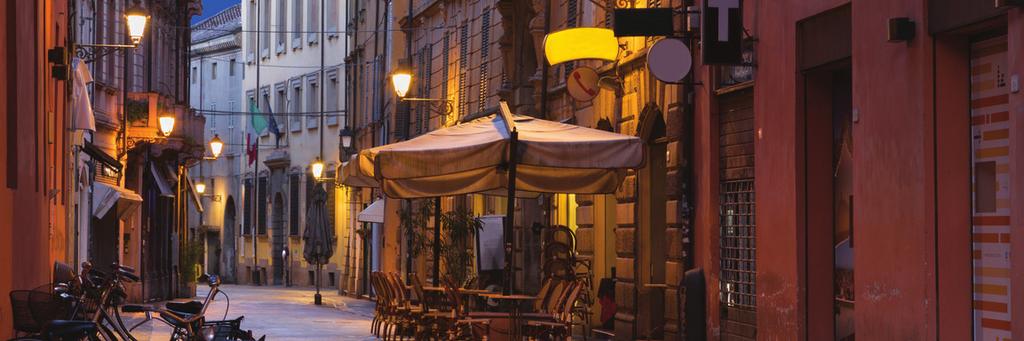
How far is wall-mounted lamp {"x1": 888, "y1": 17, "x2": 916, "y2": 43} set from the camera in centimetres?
1265

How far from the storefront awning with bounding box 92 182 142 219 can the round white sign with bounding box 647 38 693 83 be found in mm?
14693

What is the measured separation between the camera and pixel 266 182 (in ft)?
→ 204

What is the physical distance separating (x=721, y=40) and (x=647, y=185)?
211 inches

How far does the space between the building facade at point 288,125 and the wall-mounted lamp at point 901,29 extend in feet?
133

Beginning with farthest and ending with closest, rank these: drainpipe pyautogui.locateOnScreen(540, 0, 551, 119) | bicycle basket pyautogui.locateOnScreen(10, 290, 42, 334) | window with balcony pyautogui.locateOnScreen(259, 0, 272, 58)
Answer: window with balcony pyautogui.locateOnScreen(259, 0, 272, 58), drainpipe pyautogui.locateOnScreen(540, 0, 551, 119), bicycle basket pyautogui.locateOnScreen(10, 290, 42, 334)

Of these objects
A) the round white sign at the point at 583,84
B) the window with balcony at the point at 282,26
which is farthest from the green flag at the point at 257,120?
the round white sign at the point at 583,84

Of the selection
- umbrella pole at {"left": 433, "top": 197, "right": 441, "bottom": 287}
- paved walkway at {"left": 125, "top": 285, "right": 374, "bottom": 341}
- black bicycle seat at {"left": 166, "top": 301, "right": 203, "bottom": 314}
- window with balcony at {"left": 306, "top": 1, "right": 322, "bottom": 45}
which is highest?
window with balcony at {"left": 306, "top": 1, "right": 322, "bottom": 45}

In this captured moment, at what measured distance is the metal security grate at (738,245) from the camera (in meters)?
→ 17.0

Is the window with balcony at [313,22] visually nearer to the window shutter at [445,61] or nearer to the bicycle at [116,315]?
the window shutter at [445,61]

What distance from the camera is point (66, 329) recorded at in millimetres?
9930

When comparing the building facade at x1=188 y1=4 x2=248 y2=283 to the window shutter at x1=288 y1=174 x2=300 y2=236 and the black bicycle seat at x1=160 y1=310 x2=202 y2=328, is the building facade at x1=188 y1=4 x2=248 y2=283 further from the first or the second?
the black bicycle seat at x1=160 y1=310 x2=202 y2=328

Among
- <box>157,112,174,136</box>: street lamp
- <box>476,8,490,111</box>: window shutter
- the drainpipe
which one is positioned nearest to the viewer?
the drainpipe

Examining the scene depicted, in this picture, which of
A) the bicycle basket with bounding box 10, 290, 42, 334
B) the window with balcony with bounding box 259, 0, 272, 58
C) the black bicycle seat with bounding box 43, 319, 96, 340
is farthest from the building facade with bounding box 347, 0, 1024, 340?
the window with balcony with bounding box 259, 0, 272, 58

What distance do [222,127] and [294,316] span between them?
129 feet
